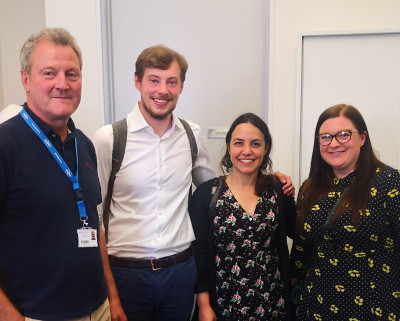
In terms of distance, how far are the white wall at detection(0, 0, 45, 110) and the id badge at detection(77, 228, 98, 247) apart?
2.23 m

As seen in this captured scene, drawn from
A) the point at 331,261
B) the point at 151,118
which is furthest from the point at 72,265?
the point at 331,261

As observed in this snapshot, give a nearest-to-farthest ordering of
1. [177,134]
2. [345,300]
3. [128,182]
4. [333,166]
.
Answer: [345,300] → [333,166] → [128,182] → [177,134]

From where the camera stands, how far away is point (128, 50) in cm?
259

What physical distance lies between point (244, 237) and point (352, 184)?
1.83ft

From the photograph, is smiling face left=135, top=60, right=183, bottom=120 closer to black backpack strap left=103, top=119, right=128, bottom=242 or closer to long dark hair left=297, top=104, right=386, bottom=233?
black backpack strap left=103, top=119, right=128, bottom=242

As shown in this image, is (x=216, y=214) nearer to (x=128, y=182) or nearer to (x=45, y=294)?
(x=128, y=182)

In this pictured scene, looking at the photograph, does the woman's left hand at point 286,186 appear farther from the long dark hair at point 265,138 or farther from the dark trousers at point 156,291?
the dark trousers at point 156,291

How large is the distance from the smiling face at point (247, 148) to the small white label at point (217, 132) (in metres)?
0.86

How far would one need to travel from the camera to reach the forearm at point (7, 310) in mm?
976

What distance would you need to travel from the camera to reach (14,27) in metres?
2.76

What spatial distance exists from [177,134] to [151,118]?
0.59ft

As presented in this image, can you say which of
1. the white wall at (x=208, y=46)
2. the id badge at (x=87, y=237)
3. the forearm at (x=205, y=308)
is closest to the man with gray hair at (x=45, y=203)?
the id badge at (x=87, y=237)

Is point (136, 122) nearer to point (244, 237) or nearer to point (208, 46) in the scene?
point (244, 237)

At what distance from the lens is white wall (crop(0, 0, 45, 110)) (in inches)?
108
